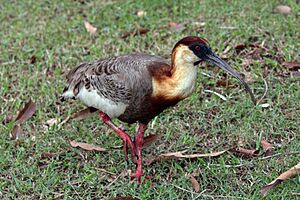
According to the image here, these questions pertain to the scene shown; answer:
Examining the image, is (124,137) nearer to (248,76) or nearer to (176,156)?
(176,156)

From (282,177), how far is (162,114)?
4.91 ft

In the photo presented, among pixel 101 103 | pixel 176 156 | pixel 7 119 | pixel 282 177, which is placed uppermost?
pixel 101 103

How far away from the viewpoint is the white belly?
15.4 ft

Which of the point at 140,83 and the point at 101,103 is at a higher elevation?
the point at 140,83

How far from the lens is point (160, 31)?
700 centimetres

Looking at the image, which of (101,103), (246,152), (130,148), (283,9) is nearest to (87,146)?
(130,148)

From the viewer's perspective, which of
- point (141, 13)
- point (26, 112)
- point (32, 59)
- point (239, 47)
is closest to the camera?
point (26, 112)

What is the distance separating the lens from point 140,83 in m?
4.51

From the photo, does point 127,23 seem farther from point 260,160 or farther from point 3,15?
point 260,160

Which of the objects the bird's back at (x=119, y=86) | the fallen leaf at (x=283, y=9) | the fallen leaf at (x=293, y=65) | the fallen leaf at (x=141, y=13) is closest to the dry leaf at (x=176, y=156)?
the bird's back at (x=119, y=86)

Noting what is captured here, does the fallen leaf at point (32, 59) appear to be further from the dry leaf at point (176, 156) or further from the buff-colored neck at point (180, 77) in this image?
the buff-colored neck at point (180, 77)

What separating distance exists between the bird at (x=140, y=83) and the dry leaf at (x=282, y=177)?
63 cm

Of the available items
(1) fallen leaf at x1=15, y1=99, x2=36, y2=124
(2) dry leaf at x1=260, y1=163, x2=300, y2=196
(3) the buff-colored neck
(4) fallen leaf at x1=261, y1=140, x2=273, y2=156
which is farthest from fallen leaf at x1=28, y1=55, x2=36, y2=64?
(2) dry leaf at x1=260, y1=163, x2=300, y2=196

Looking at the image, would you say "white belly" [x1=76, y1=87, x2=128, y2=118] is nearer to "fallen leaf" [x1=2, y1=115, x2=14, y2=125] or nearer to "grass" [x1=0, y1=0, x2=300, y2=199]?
"grass" [x1=0, y1=0, x2=300, y2=199]
